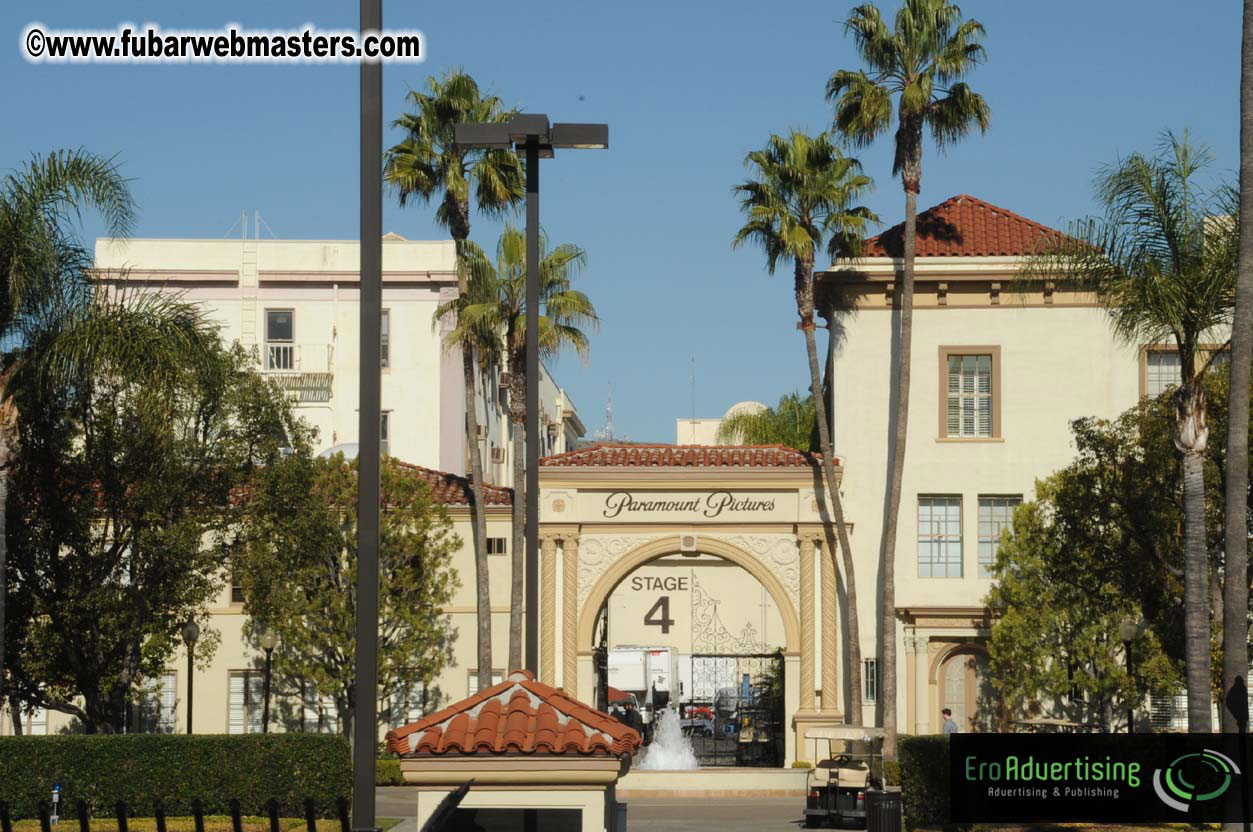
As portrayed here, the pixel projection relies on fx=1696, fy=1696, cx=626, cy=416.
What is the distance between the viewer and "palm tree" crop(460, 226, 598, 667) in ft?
130

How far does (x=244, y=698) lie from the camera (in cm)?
4144

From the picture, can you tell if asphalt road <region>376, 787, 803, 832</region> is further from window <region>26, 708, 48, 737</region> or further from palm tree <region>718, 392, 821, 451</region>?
palm tree <region>718, 392, 821, 451</region>

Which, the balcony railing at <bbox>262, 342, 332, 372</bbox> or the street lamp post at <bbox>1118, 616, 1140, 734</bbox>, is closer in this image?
the street lamp post at <bbox>1118, 616, 1140, 734</bbox>

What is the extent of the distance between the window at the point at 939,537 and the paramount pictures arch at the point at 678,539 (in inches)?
88.0

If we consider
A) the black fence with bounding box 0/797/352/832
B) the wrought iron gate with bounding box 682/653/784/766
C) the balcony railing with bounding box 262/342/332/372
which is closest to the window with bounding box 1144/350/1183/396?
the wrought iron gate with bounding box 682/653/784/766

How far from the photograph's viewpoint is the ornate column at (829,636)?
40000mm

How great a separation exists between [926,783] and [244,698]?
1983cm

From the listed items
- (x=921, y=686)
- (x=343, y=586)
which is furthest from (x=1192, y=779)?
(x=343, y=586)

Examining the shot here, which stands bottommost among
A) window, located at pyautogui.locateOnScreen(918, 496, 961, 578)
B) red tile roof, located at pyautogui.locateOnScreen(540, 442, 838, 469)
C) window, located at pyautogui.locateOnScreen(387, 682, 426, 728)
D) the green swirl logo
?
window, located at pyautogui.locateOnScreen(387, 682, 426, 728)

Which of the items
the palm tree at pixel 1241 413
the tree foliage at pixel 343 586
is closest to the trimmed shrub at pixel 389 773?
the tree foliage at pixel 343 586

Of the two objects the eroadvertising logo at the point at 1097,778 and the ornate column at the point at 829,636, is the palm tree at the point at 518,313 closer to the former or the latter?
the ornate column at the point at 829,636

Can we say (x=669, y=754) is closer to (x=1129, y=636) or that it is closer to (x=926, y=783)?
(x=1129, y=636)

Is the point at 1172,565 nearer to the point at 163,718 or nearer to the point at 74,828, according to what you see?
the point at 74,828

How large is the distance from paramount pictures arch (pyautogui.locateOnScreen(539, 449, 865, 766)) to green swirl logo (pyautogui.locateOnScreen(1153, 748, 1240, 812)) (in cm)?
1802
